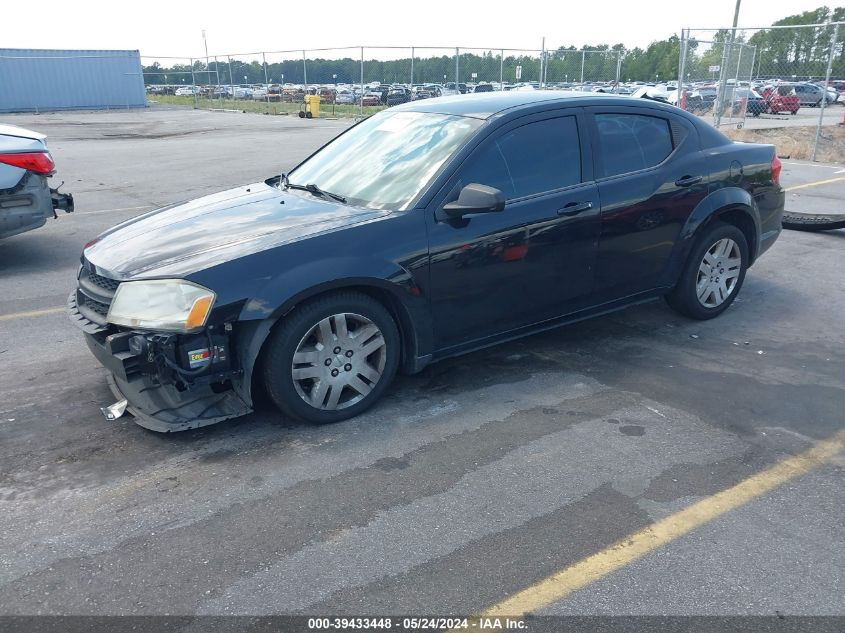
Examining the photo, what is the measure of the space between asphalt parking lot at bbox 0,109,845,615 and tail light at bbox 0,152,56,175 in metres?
2.16

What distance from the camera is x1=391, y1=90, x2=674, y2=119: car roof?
458cm

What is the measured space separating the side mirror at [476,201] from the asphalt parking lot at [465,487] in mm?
1139

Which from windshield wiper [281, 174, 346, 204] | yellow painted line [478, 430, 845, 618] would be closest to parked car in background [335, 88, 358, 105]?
windshield wiper [281, 174, 346, 204]

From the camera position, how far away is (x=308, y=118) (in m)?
30.7

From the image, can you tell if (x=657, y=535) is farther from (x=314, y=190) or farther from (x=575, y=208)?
(x=314, y=190)

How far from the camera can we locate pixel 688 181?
5.13 meters

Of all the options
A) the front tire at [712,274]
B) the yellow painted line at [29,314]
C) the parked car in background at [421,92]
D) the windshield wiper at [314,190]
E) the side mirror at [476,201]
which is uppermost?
the side mirror at [476,201]

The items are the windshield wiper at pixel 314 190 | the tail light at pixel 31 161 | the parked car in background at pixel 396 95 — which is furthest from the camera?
the parked car in background at pixel 396 95

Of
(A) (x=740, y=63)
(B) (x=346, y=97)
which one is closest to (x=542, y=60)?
(A) (x=740, y=63)

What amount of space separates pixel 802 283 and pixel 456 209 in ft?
14.3

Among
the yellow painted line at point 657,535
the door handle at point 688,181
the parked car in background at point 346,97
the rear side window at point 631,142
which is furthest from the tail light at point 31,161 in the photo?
the parked car in background at point 346,97

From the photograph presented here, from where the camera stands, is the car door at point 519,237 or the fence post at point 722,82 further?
the fence post at point 722,82

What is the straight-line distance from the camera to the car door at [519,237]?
4.12m

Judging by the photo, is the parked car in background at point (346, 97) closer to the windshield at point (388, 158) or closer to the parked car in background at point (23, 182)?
the parked car in background at point (23, 182)
